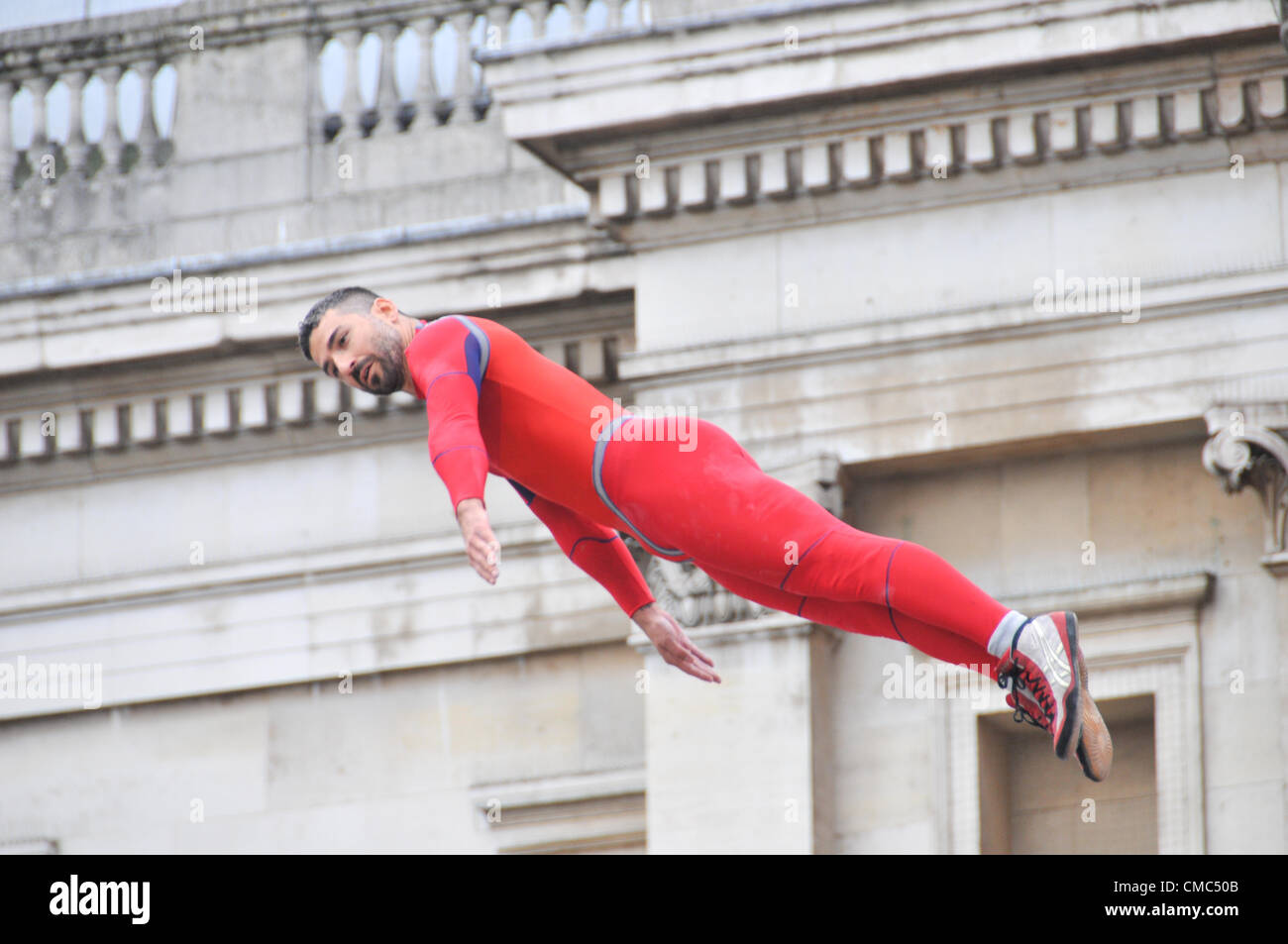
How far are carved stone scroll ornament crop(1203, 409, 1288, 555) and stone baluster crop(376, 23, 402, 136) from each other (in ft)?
19.0

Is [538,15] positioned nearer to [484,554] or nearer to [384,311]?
[384,311]

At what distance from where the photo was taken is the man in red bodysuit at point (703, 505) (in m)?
10.0

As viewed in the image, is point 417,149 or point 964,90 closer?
point 964,90

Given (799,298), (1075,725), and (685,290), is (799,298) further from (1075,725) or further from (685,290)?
(1075,725)

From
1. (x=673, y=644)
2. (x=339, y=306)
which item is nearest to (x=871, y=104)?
(x=673, y=644)

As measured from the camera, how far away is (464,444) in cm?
987

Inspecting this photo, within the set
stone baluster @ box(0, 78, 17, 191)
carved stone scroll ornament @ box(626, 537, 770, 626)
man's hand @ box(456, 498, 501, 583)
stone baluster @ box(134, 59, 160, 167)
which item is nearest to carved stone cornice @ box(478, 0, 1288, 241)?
carved stone scroll ornament @ box(626, 537, 770, 626)

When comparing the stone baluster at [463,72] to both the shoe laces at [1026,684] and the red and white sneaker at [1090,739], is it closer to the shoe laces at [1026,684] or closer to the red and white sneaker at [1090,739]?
the shoe laces at [1026,684]

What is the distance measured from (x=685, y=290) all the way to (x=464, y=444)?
7.20 meters

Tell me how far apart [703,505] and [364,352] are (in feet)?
4.50

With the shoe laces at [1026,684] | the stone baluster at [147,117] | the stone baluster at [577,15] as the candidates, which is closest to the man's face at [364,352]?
the shoe laces at [1026,684]

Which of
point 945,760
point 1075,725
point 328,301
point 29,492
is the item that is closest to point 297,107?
point 29,492

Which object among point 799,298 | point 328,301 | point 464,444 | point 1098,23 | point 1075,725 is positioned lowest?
point 1075,725

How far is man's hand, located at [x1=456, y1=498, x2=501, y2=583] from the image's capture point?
30.8ft
